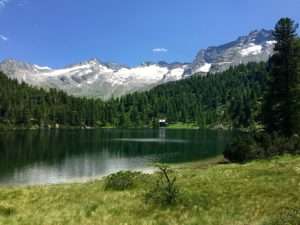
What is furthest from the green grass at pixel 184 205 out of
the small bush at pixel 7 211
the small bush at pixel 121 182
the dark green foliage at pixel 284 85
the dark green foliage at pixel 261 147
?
the dark green foliage at pixel 284 85

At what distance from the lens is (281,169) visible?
102 feet

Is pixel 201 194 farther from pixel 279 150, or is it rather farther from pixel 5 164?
pixel 5 164

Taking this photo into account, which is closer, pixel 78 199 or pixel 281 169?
pixel 78 199

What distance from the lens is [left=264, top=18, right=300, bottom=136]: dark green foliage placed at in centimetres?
5959

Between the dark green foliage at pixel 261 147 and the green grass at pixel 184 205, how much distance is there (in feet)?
70.5

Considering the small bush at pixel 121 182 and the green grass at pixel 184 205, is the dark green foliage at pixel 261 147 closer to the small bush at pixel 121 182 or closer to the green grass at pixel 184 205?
the green grass at pixel 184 205

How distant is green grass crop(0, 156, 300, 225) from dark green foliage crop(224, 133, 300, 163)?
21.5 meters

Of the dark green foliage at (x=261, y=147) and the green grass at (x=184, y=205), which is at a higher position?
the dark green foliage at (x=261, y=147)

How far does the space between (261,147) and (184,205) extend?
33.5m

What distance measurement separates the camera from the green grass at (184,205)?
64.8ft

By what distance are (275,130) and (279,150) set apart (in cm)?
1137

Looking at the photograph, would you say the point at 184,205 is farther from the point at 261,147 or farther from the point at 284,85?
the point at 284,85

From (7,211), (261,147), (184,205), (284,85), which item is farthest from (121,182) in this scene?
(284,85)

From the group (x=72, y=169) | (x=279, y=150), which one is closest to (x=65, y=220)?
(x=279, y=150)
